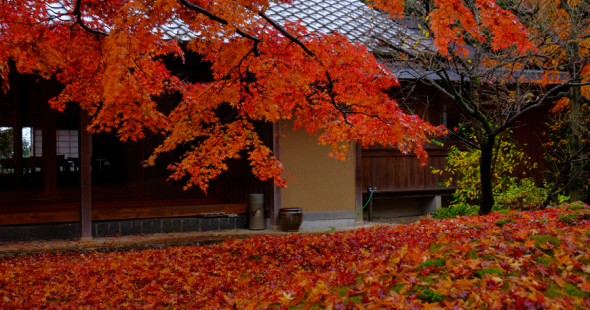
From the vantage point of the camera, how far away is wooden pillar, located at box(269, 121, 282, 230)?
1009 centimetres

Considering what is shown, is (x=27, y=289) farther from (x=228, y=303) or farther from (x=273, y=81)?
(x=273, y=81)

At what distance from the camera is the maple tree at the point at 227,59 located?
5770 mm

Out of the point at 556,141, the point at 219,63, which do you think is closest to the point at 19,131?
the point at 219,63

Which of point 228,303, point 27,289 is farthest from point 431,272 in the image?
point 27,289

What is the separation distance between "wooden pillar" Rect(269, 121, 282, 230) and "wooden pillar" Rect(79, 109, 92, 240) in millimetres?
3537

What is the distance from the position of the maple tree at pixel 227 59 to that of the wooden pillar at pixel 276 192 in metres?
2.37

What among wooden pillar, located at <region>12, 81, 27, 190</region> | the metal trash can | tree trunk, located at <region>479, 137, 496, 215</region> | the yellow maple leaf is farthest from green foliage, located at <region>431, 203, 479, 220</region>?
wooden pillar, located at <region>12, 81, 27, 190</region>

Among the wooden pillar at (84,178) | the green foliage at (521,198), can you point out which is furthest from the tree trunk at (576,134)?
the wooden pillar at (84,178)

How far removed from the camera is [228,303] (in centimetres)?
453

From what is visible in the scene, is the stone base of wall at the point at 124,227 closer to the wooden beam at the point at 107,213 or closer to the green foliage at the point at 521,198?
the wooden beam at the point at 107,213

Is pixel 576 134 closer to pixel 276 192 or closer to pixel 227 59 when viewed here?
pixel 276 192

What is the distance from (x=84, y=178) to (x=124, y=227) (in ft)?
4.93

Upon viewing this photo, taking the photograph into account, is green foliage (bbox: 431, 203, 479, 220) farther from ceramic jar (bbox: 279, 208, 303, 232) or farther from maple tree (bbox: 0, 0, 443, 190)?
maple tree (bbox: 0, 0, 443, 190)

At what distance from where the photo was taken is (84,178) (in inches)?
341
